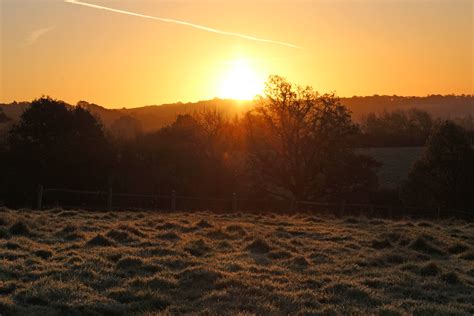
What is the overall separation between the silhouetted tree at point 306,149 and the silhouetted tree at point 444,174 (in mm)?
3677

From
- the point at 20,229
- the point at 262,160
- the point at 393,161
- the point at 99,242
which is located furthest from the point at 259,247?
the point at 393,161

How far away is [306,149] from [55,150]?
17741mm

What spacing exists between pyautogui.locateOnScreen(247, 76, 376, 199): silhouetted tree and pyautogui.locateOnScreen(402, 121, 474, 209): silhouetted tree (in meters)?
3.68

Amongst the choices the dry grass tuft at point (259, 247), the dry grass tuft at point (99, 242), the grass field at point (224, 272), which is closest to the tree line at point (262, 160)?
the grass field at point (224, 272)

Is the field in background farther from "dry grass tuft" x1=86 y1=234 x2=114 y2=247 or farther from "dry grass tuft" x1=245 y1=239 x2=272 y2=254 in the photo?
"dry grass tuft" x1=86 y1=234 x2=114 y2=247

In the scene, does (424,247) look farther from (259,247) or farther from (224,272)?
(224,272)

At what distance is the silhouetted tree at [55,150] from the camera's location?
34344 mm

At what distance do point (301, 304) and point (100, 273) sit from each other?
385 centimetres

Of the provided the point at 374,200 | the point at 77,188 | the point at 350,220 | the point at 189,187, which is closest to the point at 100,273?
the point at 350,220

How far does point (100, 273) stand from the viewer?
9.65 m

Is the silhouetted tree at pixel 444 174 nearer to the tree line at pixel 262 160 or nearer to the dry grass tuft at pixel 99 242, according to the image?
the tree line at pixel 262 160

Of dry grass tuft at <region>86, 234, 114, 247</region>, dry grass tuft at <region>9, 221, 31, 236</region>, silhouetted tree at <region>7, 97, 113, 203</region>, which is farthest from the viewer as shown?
silhouetted tree at <region>7, 97, 113, 203</region>

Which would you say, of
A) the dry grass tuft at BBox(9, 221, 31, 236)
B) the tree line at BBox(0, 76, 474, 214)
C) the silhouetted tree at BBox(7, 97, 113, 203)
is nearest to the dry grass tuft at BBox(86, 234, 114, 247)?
the dry grass tuft at BBox(9, 221, 31, 236)

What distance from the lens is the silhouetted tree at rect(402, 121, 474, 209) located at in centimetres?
3775
